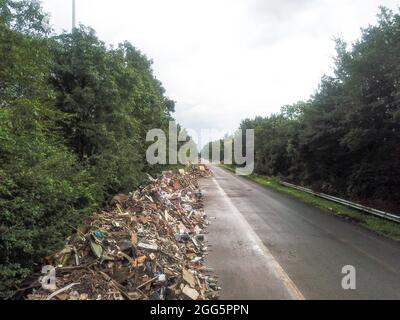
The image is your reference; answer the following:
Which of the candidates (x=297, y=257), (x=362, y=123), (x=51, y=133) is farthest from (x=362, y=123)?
(x=51, y=133)

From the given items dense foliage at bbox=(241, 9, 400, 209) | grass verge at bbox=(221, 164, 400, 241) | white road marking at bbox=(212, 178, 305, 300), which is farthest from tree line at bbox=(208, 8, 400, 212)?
white road marking at bbox=(212, 178, 305, 300)

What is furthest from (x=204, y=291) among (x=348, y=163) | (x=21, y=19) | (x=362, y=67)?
(x=348, y=163)

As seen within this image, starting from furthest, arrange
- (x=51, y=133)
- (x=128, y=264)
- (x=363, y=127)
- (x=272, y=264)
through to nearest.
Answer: (x=363, y=127) < (x=51, y=133) < (x=272, y=264) < (x=128, y=264)

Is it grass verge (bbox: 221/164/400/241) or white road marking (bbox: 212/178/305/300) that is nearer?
white road marking (bbox: 212/178/305/300)

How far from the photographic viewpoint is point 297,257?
10273 mm

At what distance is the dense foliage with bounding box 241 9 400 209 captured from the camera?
1792 centimetres

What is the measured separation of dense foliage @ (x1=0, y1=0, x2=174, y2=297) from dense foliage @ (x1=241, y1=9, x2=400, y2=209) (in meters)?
11.1

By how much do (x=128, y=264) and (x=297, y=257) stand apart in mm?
4828

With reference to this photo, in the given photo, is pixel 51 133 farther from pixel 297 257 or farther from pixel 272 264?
pixel 297 257

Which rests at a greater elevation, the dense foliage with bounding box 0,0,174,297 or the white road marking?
the dense foliage with bounding box 0,0,174,297

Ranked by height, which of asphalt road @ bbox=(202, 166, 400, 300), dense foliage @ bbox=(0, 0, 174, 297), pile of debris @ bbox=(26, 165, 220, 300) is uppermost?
dense foliage @ bbox=(0, 0, 174, 297)

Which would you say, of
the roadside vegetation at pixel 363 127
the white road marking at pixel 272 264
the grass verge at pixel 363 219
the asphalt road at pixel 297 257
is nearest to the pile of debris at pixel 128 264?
the asphalt road at pixel 297 257

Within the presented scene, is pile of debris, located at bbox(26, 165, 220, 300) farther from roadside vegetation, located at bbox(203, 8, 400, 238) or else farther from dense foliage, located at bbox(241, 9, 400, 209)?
dense foliage, located at bbox(241, 9, 400, 209)

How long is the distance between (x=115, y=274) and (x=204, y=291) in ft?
5.71
